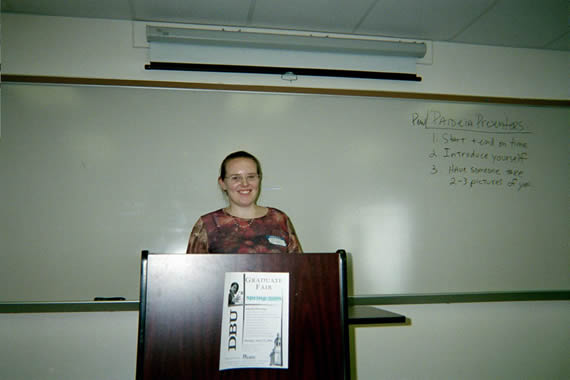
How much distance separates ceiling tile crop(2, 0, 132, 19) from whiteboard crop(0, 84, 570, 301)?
0.44 metres

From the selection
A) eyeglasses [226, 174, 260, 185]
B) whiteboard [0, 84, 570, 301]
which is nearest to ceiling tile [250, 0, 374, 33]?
whiteboard [0, 84, 570, 301]

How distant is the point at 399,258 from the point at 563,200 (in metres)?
1.24

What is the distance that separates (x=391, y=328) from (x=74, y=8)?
8.72ft

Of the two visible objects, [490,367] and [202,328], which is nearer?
[202,328]

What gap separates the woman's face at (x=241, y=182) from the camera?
1905mm

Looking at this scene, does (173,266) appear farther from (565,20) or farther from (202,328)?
(565,20)

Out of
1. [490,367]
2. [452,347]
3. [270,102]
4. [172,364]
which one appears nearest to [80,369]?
[172,364]

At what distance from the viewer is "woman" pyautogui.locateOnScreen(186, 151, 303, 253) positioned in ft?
5.68

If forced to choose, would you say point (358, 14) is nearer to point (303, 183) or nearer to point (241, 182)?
point (303, 183)

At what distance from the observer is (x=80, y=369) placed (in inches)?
75.4

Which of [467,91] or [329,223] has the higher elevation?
[467,91]

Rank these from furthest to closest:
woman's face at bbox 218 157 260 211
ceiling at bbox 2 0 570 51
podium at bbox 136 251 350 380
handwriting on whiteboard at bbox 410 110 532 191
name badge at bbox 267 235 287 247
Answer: handwriting on whiteboard at bbox 410 110 532 191 < ceiling at bbox 2 0 570 51 < woman's face at bbox 218 157 260 211 < name badge at bbox 267 235 287 247 < podium at bbox 136 251 350 380

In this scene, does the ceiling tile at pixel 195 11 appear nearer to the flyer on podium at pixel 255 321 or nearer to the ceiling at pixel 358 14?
the ceiling at pixel 358 14

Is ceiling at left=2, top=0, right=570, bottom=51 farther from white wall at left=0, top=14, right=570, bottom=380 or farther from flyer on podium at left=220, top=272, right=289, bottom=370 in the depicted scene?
flyer on podium at left=220, top=272, right=289, bottom=370
